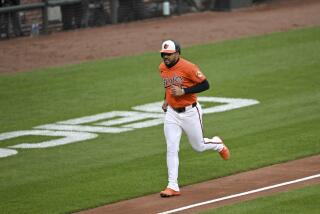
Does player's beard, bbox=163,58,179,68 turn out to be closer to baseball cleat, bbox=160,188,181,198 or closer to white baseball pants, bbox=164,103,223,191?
white baseball pants, bbox=164,103,223,191

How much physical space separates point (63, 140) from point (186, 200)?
15.9 feet

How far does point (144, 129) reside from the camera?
17.3 meters

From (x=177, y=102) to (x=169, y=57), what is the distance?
0.60m

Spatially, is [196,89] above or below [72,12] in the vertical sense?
above

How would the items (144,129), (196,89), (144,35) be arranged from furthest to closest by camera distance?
(144,35)
(144,129)
(196,89)

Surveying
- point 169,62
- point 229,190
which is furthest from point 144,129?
point 229,190

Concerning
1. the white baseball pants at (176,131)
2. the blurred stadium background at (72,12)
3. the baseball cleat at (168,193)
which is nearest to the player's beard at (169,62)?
the white baseball pants at (176,131)

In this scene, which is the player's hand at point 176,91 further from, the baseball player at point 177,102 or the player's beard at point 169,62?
the player's beard at point 169,62

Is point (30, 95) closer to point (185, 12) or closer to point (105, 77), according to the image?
point (105, 77)

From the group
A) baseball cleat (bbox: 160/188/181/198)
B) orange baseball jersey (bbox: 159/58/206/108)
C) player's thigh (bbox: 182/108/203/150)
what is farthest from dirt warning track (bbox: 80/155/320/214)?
orange baseball jersey (bbox: 159/58/206/108)

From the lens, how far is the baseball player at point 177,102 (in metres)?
12.5

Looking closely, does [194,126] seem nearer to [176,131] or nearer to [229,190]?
[176,131]

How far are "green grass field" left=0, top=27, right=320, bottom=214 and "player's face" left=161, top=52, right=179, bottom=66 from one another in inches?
67.0

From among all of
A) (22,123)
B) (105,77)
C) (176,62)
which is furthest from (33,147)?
(105,77)
